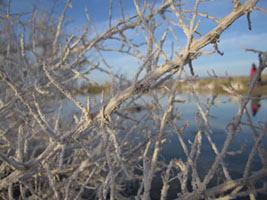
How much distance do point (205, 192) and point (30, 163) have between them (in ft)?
2.80

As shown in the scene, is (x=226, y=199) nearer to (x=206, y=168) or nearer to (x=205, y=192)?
(x=205, y=192)

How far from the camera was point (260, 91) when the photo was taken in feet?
41.5

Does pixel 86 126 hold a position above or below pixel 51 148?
above

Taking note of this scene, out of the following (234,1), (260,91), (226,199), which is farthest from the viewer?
(260,91)

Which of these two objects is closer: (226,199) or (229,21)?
(229,21)

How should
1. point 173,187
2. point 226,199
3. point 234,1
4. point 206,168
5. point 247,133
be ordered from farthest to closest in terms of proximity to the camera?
point 247,133
point 206,168
point 173,187
point 226,199
point 234,1

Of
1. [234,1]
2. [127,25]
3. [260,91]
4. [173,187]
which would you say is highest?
[127,25]

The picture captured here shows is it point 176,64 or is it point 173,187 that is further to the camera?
point 173,187

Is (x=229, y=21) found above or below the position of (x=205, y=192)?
above

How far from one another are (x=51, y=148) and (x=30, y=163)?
6.6 inches

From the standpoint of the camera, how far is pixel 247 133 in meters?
5.36

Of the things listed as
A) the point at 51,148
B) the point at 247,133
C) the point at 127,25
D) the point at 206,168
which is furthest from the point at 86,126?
the point at 247,133

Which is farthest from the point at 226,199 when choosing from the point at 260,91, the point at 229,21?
the point at 260,91

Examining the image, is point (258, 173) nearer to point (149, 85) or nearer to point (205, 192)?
point (205, 192)
